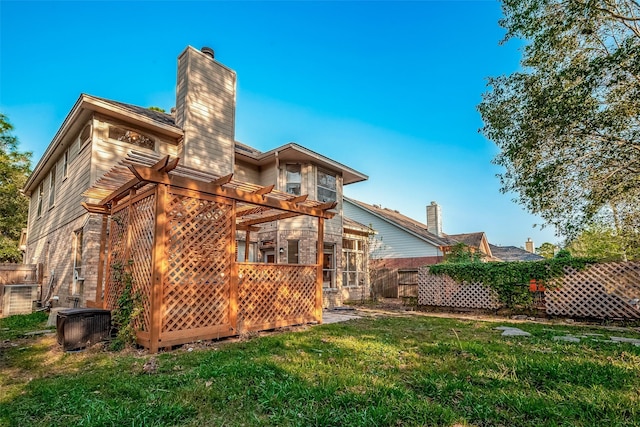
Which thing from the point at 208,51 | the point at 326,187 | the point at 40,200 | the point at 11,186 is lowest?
the point at 40,200

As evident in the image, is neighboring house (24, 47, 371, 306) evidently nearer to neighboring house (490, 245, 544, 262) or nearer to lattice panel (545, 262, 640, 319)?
lattice panel (545, 262, 640, 319)

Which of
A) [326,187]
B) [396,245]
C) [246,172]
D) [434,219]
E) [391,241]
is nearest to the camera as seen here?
[246,172]

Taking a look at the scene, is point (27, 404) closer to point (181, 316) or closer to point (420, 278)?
point (181, 316)

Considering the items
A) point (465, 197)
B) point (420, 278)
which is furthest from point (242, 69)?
point (465, 197)

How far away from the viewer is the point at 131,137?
9.07m

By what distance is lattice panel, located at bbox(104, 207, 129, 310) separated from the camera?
20.3 ft

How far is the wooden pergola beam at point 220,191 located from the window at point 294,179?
172 inches

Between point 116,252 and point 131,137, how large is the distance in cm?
390

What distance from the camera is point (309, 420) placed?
260 cm

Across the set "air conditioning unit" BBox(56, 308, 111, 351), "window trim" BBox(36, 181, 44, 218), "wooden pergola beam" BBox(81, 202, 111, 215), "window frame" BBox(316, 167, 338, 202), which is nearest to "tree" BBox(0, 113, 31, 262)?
"window trim" BBox(36, 181, 44, 218)

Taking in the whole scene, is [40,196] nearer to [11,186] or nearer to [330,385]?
[11,186]

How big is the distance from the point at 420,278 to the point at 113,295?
9.35 metres

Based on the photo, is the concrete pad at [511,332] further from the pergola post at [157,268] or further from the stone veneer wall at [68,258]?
the stone veneer wall at [68,258]

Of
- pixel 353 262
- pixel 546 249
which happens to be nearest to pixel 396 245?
pixel 353 262
